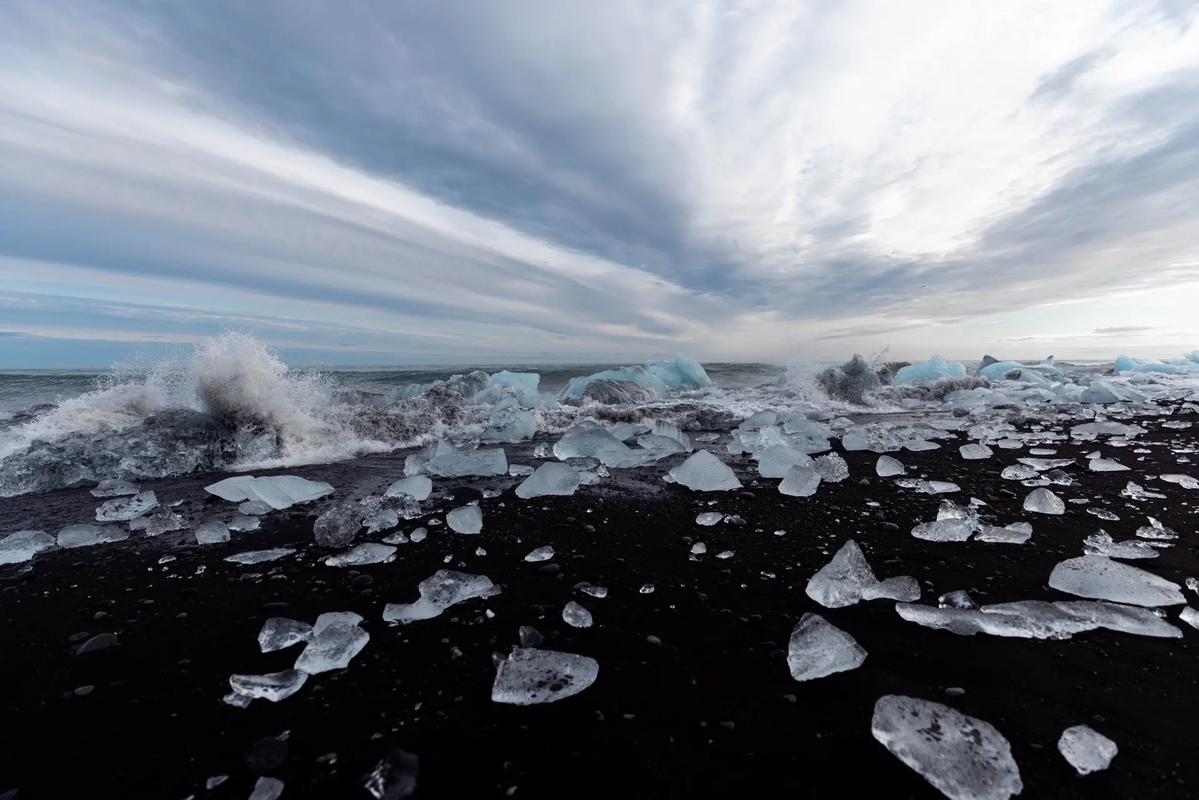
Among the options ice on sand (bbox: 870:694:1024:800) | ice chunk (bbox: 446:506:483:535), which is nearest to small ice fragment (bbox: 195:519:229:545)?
ice chunk (bbox: 446:506:483:535)

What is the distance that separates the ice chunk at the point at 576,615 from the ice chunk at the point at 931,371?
13.6m

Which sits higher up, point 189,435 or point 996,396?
point 996,396

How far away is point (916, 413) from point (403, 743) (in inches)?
367

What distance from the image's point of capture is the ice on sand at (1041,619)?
140 cm

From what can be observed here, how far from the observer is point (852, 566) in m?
1.78

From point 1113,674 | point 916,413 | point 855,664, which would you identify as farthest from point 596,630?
point 916,413

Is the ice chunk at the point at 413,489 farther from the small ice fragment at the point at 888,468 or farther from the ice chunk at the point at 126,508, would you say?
the small ice fragment at the point at 888,468

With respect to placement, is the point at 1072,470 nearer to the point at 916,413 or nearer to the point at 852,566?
the point at 852,566

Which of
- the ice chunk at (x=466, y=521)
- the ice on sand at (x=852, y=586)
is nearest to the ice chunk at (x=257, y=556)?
the ice chunk at (x=466, y=521)

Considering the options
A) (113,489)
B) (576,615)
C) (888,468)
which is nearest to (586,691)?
(576,615)

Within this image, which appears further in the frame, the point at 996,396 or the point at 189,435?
the point at 996,396

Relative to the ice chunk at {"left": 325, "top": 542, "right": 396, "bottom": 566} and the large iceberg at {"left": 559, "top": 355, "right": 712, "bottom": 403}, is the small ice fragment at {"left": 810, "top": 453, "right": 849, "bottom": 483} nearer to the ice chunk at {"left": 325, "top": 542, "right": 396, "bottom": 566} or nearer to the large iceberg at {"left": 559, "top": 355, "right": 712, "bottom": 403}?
the ice chunk at {"left": 325, "top": 542, "right": 396, "bottom": 566}

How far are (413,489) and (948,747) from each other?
9.52 feet

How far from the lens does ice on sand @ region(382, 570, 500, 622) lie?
1612 millimetres
